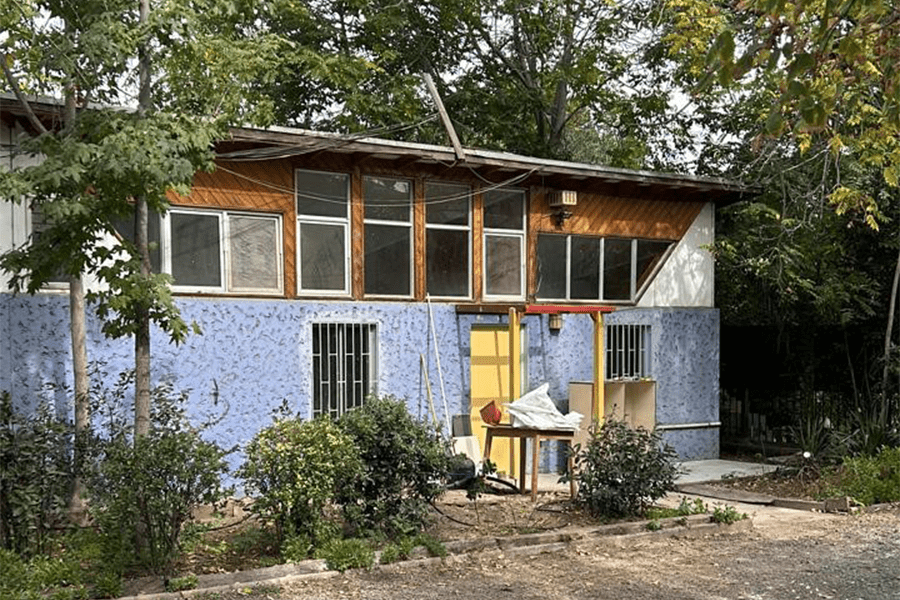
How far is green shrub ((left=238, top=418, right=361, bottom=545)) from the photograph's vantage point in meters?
7.59

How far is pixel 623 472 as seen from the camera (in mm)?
9352

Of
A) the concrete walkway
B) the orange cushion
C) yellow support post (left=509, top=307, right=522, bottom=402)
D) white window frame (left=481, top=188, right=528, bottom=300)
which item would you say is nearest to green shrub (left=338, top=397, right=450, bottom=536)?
the orange cushion

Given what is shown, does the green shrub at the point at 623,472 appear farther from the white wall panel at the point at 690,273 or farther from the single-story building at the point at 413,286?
the white wall panel at the point at 690,273

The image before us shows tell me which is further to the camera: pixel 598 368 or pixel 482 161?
pixel 598 368

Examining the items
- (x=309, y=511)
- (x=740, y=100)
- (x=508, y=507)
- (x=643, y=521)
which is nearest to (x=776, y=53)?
(x=309, y=511)

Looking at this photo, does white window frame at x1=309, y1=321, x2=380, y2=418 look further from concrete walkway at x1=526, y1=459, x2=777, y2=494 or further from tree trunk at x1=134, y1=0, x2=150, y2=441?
tree trunk at x1=134, y1=0, x2=150, y2=441

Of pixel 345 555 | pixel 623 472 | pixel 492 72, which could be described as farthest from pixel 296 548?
pixel 492 72

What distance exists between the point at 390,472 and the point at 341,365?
3.79 meters

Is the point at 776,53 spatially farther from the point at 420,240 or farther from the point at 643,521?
the point at 420,240

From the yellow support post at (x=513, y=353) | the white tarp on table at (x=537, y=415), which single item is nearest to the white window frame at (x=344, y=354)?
the yellow support post at (x=513, y=353)

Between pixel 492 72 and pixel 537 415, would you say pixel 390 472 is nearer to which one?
pixel 537 415

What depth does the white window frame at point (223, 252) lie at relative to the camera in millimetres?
10586

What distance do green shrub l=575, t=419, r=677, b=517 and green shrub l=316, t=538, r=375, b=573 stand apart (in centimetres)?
274

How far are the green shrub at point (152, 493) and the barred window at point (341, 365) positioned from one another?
4.23 metres
